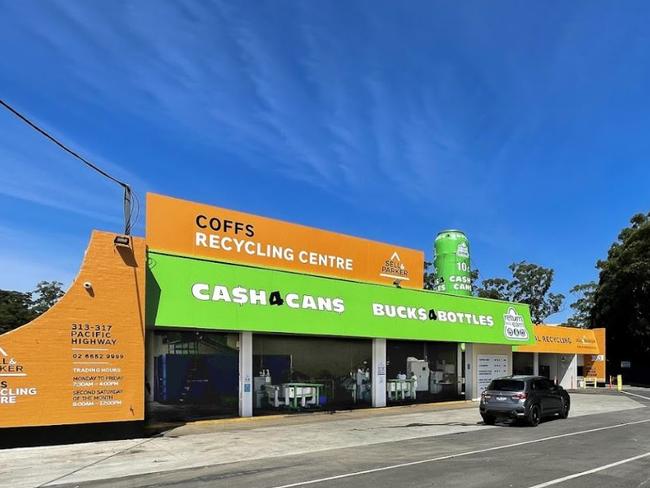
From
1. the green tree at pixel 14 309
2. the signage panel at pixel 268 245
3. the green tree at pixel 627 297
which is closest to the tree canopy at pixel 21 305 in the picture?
the green tree at pixel 14 309

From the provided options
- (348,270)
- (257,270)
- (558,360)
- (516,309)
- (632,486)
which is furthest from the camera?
(558,360)

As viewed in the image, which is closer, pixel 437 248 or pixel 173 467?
pixel 173 467

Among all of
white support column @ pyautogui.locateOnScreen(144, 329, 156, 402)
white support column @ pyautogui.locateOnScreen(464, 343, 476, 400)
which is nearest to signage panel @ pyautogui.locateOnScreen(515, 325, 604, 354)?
white support column @ pyautogui.locateOnScreen(464, 343, 476, 400)

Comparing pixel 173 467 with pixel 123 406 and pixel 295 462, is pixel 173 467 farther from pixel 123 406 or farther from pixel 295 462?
pixel 123 406

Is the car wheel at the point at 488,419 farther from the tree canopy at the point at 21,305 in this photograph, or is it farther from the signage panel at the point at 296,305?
the tree canopy at the point at 21,305

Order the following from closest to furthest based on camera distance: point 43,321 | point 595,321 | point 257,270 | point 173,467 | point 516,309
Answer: point 173,467, point 43,321, point 257,270, point 516,309, point 595,321

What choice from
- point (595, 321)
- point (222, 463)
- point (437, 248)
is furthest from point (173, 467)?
point (595, 321)

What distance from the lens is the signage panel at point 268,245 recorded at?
68.8 ft

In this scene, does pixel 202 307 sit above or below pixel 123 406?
A: above

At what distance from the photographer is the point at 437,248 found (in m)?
35.4

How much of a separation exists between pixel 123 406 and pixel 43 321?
10.1 feet

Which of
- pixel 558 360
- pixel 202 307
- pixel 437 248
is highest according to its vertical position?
pixel 437 248

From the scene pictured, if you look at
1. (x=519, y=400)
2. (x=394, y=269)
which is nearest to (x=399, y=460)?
(x=519, y=400)

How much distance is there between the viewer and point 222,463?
12.2 meters
